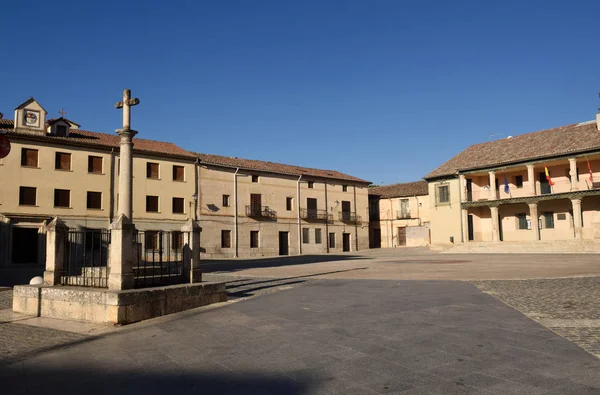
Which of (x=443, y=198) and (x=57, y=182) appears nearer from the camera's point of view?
(x=57, y=182)

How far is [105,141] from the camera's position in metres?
32.2

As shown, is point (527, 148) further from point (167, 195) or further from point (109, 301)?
point (109, 301)

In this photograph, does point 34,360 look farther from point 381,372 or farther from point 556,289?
point 556,289

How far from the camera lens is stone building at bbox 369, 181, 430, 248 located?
46169 mm

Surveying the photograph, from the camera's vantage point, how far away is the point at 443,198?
40000mm

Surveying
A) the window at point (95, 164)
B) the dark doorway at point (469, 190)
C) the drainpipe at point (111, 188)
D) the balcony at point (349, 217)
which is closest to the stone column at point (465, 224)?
the dark doorway at point (469, 190)

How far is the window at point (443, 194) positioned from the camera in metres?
39.6

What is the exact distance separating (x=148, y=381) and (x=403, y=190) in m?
45.9

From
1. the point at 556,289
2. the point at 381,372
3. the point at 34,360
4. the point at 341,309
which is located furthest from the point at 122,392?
the point at 556,289

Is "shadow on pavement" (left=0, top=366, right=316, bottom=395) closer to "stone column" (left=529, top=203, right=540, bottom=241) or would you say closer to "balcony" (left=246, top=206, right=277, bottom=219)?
"balcony" (left=246, top=206, right=277, bottom=219)

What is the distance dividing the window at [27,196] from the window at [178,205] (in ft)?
30.1

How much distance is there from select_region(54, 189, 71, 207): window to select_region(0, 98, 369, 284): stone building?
59 mm

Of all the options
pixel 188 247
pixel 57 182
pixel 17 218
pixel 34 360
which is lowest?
pixel 34 360

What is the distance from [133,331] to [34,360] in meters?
1.68
